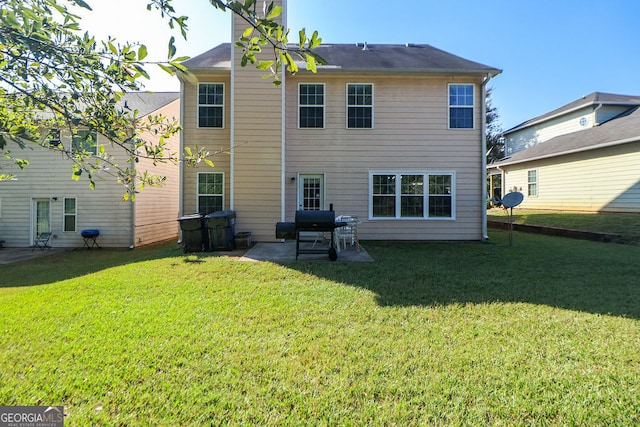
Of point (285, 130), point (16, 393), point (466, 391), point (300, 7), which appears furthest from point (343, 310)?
point (300, 7)

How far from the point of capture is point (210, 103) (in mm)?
9406

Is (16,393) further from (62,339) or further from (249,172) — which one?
(249,172)

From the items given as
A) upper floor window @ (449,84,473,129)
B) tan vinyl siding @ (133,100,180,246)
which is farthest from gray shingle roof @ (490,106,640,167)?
tan vinyl siding @ (133,100,180,246)

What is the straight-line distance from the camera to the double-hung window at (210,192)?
941cm

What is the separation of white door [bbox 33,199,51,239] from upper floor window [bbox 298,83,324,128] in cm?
1004

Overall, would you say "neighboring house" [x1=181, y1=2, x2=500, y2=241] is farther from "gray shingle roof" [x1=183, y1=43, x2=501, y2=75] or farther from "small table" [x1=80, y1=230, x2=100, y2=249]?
"small table" [x1=80, y1=230, x2=100, y2=249]

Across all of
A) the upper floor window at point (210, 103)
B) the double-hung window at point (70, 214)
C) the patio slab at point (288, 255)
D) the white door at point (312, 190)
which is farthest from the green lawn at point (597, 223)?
the double-hung window at point (70, 214)

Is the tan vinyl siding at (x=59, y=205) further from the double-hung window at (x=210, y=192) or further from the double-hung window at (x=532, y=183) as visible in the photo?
the double-hung window at (x=532, y=183)

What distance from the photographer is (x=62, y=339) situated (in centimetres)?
285

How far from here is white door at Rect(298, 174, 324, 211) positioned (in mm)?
9484

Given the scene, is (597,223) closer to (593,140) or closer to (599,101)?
(593,140)

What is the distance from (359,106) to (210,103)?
16.1 ft

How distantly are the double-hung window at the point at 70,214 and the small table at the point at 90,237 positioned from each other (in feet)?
2.08

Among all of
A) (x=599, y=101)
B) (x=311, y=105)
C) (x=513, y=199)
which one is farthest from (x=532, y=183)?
(x=311, y=105)
